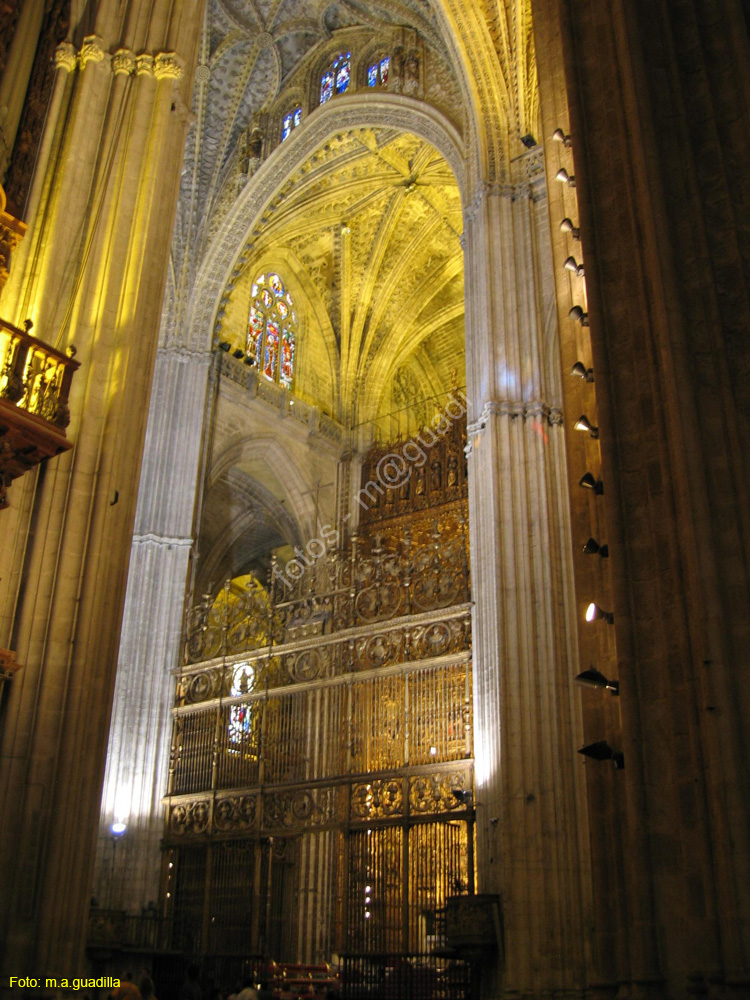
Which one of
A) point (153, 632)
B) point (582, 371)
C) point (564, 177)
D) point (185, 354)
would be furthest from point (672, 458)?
point (185, 354)

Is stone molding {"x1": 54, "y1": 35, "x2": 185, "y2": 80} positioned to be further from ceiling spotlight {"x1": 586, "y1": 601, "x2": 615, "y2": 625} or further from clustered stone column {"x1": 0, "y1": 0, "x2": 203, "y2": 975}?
ceiling spotlight {"x1": 586, "y1": 601, "x2": 615, "y2": 625}

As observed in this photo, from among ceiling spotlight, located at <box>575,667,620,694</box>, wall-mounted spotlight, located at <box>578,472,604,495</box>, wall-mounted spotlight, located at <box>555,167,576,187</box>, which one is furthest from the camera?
wall-mounted spotlight, located at <box>555,167,576,187</box>

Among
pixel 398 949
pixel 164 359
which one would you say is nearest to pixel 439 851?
pixel 398 949

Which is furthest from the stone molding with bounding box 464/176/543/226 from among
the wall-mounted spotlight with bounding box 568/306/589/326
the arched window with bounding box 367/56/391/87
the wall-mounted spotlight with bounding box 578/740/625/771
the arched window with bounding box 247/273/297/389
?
the wall-mounted spotlight with bounding box 578/740/625/771

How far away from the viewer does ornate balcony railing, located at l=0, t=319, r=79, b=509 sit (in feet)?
23.6

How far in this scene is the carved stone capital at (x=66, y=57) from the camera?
971cm

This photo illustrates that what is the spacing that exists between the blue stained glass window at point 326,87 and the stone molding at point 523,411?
932 centimetres

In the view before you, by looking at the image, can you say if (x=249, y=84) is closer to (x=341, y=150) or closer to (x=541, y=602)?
(x=341, y=150)

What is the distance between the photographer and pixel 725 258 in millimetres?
6230

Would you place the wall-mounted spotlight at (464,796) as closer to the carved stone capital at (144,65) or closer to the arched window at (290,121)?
the carved stone capital at (144,65)

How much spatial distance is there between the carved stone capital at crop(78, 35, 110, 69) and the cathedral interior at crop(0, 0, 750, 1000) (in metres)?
0.07

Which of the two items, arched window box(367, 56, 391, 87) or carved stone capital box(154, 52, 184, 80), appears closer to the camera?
carved stone capital box(154, 52, 184, 80)

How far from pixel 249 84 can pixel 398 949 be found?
664 inches

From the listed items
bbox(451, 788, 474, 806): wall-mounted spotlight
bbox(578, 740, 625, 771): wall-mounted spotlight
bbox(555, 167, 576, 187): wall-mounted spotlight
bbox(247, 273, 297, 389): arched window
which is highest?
bbox(247, 273, 297, 389): arched window
